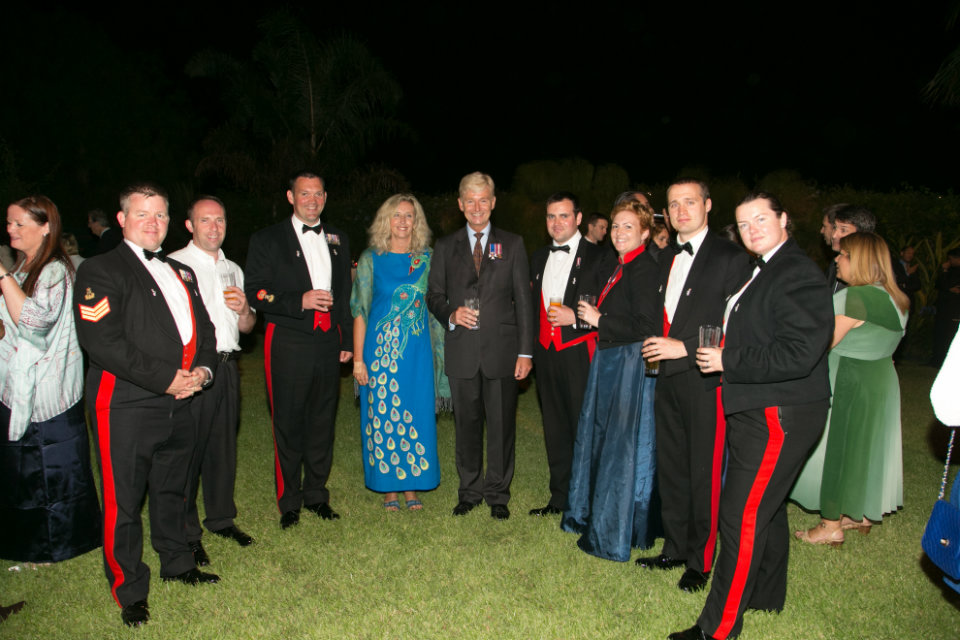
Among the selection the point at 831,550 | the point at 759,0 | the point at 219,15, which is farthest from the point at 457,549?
the point at 219,15

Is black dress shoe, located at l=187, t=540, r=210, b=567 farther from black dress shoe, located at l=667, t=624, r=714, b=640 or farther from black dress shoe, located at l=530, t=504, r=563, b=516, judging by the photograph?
black dress shoe, located at l=667, t=624, r=714, b=640

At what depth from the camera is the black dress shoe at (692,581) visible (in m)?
3.89

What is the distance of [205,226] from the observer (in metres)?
4.32

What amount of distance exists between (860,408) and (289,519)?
382 cm

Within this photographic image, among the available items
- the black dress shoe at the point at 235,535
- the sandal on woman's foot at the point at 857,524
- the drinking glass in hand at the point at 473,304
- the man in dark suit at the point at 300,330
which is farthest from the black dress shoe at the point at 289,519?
the sandal on woman's foot at the point at 857,524

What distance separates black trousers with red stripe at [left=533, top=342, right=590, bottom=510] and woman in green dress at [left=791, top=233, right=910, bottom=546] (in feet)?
5.20

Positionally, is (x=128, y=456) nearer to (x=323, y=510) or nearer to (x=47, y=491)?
(x=47, y=491)

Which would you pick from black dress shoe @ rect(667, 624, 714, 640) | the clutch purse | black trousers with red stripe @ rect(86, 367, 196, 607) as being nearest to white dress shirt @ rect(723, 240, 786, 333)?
the clutch purse

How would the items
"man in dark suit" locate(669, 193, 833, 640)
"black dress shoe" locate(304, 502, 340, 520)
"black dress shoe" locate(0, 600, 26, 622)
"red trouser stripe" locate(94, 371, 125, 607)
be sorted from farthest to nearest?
1. "black dress shoe" locate(304, 502, 340, 520)
2. "black dress shoe" locate(0, 600, 26, 622)
3. "red trouser stripe" locate(94, 371, 125, 607)
4. "man in dark suit" locate(669, 193, 833, 640)

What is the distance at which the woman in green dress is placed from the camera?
418 centimetres

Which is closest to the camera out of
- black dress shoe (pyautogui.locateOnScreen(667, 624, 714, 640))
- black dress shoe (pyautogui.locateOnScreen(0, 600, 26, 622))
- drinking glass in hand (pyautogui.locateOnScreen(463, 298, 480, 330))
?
black dress shoe (pyautogui.locateOnScreen(667, 624, 714, 640))

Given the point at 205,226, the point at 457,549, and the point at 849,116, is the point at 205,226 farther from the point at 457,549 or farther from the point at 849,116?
the point at 849,116

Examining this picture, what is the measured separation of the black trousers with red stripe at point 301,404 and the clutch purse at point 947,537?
359 centimetres

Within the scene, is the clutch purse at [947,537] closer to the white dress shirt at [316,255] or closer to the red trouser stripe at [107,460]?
the red trouser stripe at [107,460]
